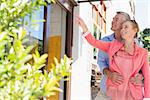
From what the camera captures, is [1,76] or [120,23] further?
[120,23]

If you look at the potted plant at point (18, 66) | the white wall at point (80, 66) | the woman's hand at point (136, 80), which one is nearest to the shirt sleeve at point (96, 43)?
the woman's hand at point (136, 80)

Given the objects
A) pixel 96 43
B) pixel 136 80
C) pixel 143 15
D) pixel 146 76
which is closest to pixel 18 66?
pixel 96 43

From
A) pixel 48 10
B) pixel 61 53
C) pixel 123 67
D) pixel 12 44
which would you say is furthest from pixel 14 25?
pixel 61 53

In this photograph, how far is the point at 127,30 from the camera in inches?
126

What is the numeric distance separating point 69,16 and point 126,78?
1.84 metres

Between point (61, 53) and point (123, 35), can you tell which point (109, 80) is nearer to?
point (123, 35)

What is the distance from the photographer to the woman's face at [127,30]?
3.21m

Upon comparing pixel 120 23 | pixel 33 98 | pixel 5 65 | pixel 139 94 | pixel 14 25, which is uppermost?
pixel 120 23

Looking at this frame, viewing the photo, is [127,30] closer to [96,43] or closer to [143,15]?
[96,43]

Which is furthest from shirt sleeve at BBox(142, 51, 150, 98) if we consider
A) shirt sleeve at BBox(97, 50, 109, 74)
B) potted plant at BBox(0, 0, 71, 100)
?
potted plant at BBox(0, 0, 71, 100)

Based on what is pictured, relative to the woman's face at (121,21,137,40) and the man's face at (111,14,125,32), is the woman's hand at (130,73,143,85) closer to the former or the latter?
the woman's face at (121,21,137,40)

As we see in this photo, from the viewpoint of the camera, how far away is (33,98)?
3.21 feet

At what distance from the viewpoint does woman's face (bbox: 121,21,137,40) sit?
126 inches

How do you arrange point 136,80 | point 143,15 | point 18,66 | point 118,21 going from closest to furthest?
point 18,66
point 136,80
point 118,21
point 143,15
